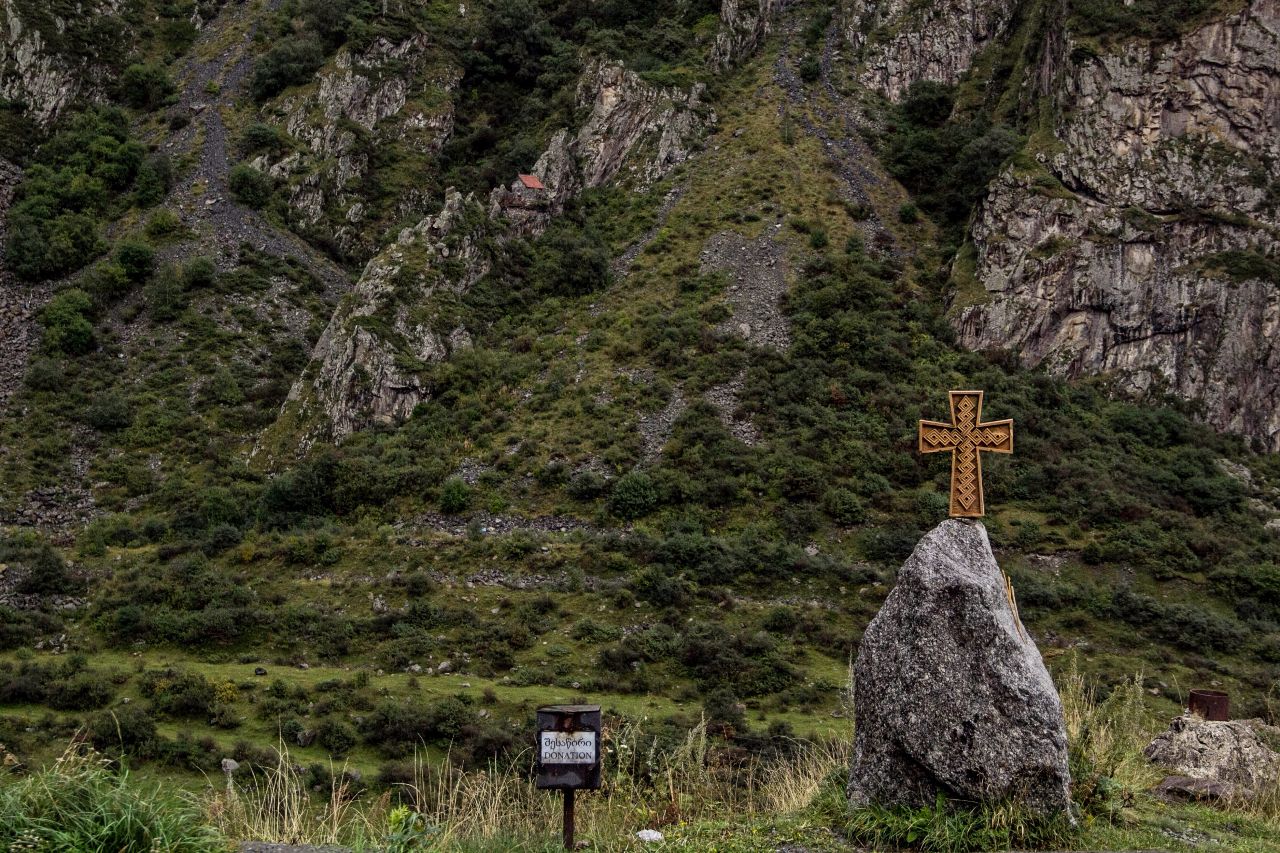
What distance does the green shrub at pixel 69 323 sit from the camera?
4716cm

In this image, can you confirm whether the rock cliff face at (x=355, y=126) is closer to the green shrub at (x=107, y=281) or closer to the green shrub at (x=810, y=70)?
the green shrub at (x=107, y=281)

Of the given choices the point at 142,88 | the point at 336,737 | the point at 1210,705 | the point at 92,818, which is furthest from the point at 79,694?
the point at 142,88

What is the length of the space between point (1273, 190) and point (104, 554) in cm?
5739

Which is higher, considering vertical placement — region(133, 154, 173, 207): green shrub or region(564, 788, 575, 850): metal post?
region(133, 154, 173, 207): green shrub

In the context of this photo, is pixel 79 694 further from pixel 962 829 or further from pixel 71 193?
pixel 71 193

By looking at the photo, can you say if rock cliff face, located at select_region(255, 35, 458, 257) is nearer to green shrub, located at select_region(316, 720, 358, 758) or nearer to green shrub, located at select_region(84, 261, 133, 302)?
green shrub, located at select_region(84, 261, 133, 302)

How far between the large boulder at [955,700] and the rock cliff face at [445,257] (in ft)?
120

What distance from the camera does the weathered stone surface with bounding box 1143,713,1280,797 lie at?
11.3m

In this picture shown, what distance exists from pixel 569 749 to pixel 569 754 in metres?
0.04

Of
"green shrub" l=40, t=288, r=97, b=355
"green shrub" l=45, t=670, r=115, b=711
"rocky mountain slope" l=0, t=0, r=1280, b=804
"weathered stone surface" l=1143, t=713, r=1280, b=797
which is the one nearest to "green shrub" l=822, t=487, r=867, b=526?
"rocky mountain slope" l=0, t=0, r=1280, b=804

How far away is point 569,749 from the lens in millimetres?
6836

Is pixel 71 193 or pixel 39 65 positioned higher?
pixel 39 65

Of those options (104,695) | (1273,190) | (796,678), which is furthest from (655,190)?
(104,695)

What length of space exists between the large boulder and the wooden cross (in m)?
0.67
